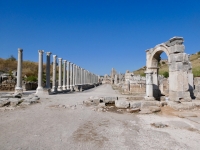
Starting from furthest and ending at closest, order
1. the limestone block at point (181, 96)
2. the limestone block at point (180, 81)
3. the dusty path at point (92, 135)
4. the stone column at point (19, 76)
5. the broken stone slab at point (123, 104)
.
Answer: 1. the stone column at point (19, 76)
2. the limestone block at point (180, 81)
3. the limestone block at point (181, 96)
4. the broken stone slab at point (123, 104)
5. the dusty path at point (92, 135)

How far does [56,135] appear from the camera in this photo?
4762 millimetres

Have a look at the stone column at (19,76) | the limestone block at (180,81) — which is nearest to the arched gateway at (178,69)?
Answer: the limestone block at (180,81)

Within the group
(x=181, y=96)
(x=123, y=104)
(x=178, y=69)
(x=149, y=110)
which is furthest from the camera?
(x=178, y=69)

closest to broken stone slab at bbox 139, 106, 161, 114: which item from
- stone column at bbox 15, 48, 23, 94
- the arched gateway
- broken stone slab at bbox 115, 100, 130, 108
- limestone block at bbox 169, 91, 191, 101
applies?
broken stone slab at bbox 115, 100, 130, 108

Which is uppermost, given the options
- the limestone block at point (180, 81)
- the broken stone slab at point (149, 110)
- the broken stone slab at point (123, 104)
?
the limestone block at point (180, 81)

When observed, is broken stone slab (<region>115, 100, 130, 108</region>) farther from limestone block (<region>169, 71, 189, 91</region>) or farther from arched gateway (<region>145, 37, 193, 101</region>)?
limestone block (<region>169, 71, 189, 91</region>)

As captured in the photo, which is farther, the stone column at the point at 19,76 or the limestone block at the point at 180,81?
the stone column at the point at 19,76

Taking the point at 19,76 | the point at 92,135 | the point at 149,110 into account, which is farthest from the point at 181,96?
the point at 19,76

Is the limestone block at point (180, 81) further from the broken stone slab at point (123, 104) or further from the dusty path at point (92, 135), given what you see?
the dusty path at point (92, 135)

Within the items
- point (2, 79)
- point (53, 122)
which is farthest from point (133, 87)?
point (2, 79)

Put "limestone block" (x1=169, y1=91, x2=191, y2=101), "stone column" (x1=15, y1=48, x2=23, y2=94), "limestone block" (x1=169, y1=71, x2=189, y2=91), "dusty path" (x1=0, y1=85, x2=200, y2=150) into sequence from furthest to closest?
"stone column" (x1=15, y1=48, x2=23, y2=94)
"limestone block" (x1=169, y1=71, x2=189, y2=91)
"limestone block" (x1=169, y1=91, x2=191, y2=101)
"dusty path" (x1=0, y1=85, x2=200, y2=150)

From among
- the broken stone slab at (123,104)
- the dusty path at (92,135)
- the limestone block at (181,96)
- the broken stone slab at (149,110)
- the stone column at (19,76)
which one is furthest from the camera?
the stone column at (19,76)

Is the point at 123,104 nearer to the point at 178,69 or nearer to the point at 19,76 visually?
the point at 178,69

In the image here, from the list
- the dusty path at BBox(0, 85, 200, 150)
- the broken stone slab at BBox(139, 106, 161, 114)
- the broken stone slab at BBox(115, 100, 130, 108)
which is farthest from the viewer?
the broken stone slab at BBox(115, 100, 130, 108)
